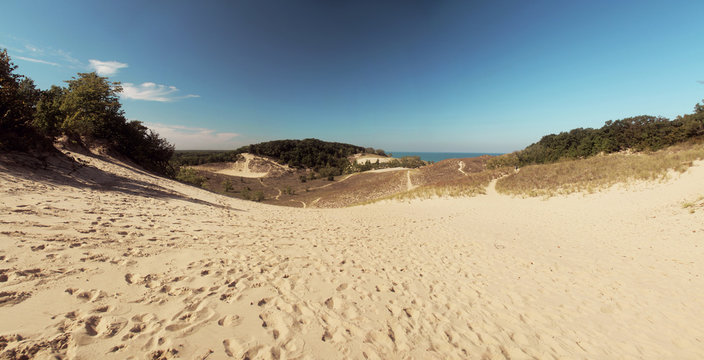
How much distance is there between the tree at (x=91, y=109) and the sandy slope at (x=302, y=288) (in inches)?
480

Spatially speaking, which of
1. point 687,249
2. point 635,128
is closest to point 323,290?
point 687,249


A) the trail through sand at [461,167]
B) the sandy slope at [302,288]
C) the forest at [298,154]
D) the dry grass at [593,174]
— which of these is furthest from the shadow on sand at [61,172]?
the forest at [298,154]

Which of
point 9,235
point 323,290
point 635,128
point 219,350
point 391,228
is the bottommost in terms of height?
point 391,228

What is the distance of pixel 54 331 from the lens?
2229mm

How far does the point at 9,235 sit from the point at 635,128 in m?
54.9

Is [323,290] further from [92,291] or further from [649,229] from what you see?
[649,229]

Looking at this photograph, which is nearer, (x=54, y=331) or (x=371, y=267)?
(x=54, y=331)

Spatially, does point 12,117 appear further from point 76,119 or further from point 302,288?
point 302,288

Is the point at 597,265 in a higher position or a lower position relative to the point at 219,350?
lower

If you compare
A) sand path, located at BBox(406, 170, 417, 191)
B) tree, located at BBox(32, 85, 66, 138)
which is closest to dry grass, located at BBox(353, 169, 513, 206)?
sand path, located at BBox(406, 170, 417, 191)

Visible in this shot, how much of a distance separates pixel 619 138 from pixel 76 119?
61913 mm

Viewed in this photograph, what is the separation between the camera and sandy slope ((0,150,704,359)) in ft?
8.86

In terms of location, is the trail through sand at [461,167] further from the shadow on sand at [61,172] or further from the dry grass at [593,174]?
the shadow on sand at [61,172]

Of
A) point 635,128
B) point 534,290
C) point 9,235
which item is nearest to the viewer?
point 9,235
